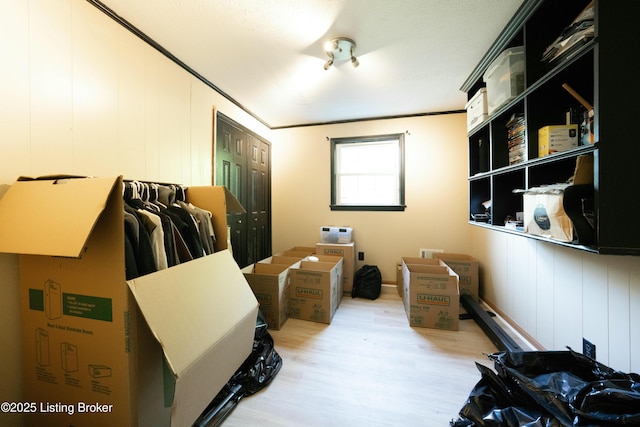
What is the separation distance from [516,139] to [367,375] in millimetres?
Result: 2004

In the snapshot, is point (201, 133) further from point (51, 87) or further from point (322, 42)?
point (322, 42)

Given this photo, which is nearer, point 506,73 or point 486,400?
point 486,400

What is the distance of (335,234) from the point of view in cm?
330

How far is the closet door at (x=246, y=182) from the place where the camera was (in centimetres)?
257

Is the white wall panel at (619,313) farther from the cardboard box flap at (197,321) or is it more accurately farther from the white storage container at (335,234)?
the white storage container at (335,234)

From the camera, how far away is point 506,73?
161cm

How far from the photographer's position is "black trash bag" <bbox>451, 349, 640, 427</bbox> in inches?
31.0

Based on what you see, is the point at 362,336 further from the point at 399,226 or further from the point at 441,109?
the point at 441,109

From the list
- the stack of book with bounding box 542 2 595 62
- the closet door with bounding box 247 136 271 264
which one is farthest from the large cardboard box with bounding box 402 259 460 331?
the closet door with bounding box 247 136 271 264

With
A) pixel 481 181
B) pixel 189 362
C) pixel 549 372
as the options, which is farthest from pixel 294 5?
pixel 549 372

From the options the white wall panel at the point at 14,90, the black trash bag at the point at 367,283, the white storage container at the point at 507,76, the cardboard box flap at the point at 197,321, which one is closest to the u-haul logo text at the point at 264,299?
the cardboard box flap at the point at 197,321

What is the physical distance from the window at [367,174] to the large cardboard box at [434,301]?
125cm

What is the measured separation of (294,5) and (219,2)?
0.46 m

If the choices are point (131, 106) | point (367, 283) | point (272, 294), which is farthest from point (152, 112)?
point (367, 283)
